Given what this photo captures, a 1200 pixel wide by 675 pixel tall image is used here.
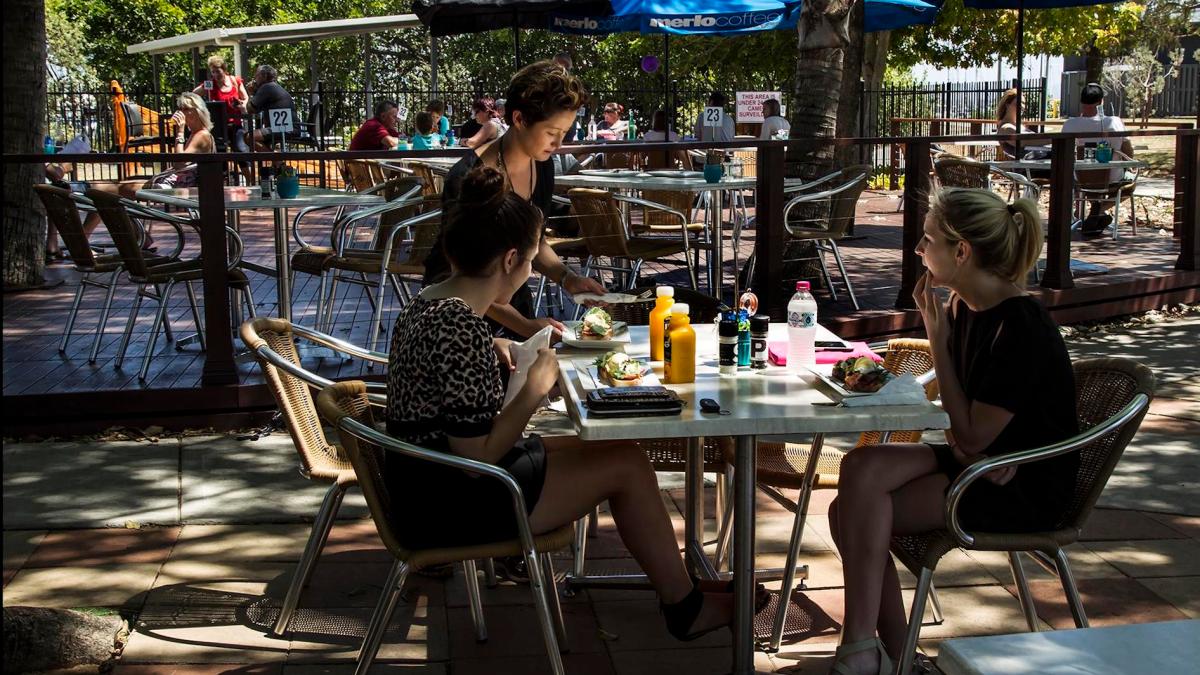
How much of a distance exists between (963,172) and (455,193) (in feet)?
16.4

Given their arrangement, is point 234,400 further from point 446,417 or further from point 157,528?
point 446,417

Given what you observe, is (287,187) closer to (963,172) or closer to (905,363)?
(905,363)

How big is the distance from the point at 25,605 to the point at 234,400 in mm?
2250

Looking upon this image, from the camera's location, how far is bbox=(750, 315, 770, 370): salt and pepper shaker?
365cm

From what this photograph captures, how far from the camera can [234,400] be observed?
20.4ft

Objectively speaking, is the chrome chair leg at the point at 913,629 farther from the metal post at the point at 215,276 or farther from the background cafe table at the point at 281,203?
the background cafe table at the point at 281,203

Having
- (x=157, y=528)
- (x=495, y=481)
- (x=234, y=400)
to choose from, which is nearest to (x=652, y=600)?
(x=495, y=481)

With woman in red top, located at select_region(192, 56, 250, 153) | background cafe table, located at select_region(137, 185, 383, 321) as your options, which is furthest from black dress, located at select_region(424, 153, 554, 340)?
woman in red top, located at select_region(192, 56, 250, 153)

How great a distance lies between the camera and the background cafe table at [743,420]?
3.10 metres

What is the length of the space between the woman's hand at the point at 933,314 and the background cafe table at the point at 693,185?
A: 4017 millimetres

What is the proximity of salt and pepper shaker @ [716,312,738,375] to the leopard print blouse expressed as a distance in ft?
2.24

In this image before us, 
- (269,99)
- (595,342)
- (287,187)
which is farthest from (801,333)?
(269,99)

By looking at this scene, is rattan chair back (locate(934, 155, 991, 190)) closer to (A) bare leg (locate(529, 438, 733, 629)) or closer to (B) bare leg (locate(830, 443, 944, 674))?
(B) bare leg (locate(830, 443, 944, 674))

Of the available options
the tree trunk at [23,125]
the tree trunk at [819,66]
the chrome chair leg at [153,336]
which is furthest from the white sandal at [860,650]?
the tree trunk at [23,125]
